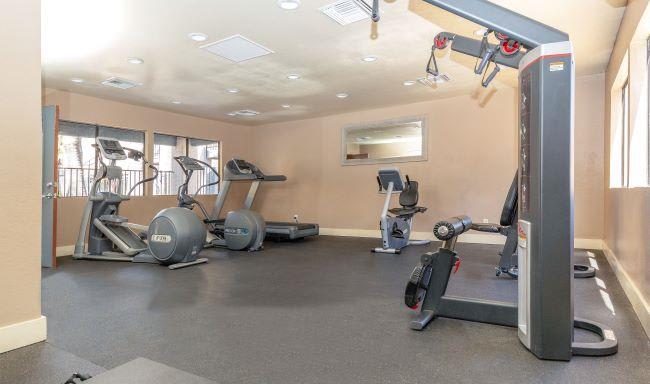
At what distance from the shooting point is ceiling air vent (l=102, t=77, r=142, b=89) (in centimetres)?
557

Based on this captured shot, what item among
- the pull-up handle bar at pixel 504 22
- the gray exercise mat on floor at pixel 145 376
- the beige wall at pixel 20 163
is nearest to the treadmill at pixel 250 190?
the beige wall at pixel 20 163

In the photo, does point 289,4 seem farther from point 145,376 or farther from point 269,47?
point 145,376

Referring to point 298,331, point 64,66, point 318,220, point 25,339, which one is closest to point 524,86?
point 298,331

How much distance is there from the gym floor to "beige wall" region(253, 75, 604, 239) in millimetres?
2333

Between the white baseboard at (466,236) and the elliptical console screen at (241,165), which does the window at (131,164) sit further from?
the white baseboard at (466,236)

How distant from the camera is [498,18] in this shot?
6.72 ft

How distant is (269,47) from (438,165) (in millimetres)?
4008

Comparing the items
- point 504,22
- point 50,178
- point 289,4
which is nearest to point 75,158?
point 50,178

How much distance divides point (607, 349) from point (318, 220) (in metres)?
6.71

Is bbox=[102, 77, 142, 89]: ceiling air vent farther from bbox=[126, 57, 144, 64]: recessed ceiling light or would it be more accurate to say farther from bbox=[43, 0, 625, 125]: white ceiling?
bbox=[126, 57, 144, 64]: recessed ceiling light

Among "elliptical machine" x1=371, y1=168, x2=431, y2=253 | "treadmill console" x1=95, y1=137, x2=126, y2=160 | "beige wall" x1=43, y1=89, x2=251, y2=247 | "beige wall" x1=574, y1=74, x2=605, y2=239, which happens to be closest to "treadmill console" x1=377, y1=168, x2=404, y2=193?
"elliptical machine" x1=371, y1=168, x2=431, y2=253

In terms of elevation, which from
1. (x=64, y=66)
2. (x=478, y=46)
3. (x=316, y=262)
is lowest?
(x=316, y=262)

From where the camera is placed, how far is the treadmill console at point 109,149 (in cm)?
532

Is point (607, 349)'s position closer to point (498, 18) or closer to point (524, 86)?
point (524, 86)
